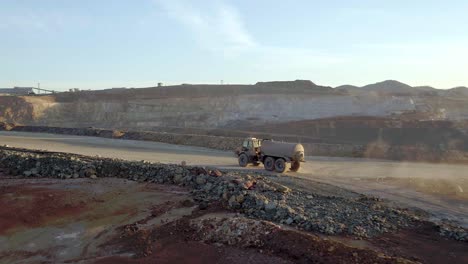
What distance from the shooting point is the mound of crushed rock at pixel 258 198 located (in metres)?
14.1

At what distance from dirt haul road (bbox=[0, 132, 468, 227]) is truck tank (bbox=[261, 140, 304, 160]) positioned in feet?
3.51

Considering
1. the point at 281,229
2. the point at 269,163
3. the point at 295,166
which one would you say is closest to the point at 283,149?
the point at 269,163

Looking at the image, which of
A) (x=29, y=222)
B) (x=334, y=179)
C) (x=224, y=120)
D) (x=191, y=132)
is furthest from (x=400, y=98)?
(x=29, y=222)

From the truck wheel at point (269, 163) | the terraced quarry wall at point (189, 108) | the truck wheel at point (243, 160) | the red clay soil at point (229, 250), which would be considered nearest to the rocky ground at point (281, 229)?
the red clay soil at point (229, 250)

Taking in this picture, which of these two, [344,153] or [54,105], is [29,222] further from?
[54,105]

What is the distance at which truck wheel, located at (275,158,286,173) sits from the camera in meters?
25.9

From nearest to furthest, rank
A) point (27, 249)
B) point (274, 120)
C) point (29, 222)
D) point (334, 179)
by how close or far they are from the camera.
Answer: point (27, 249) < point (29, 222) < point (334, 179) < point (274, 120)

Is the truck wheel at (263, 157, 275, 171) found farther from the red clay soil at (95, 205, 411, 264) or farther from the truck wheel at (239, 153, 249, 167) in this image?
the red clay soil at (95, 205, 411, 264)

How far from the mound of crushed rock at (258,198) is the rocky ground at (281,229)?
0.11 ft

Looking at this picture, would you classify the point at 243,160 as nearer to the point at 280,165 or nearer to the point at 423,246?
the point at 280,165

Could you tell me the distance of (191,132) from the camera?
5041 centimetres

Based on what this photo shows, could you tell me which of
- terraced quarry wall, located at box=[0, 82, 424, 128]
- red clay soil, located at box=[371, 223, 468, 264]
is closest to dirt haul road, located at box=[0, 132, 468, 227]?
red clay soil, located at box=[371, 223, 468, 264]

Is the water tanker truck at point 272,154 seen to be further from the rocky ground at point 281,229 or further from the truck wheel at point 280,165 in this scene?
the rocky ground at point 281,229

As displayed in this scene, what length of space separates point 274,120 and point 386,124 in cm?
1617
